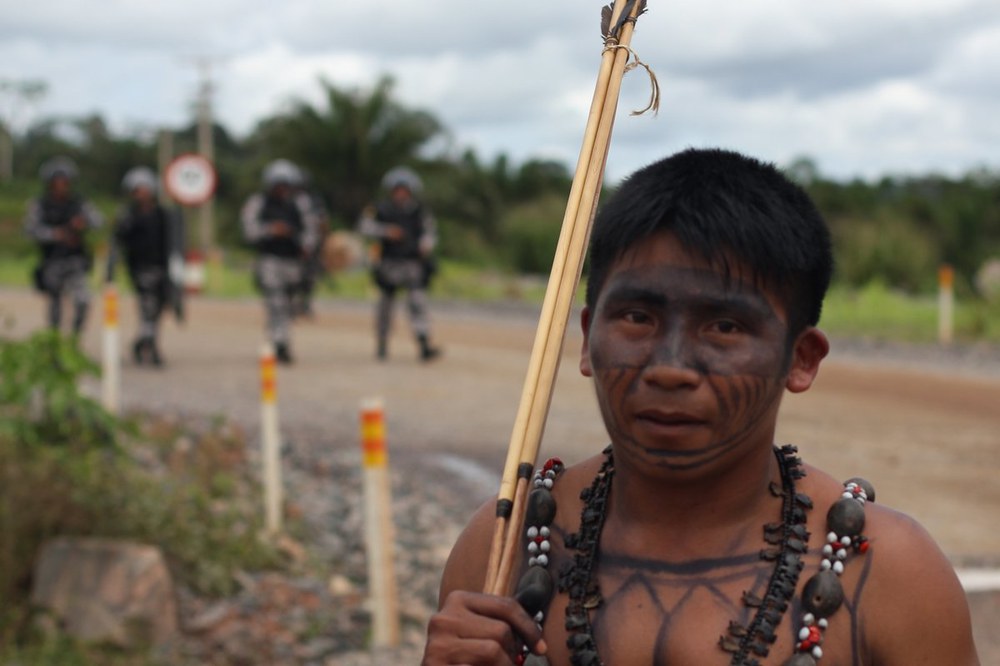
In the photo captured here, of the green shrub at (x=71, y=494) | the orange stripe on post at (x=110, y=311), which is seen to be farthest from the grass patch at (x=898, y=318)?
the green shrub at (x=71, y=494)

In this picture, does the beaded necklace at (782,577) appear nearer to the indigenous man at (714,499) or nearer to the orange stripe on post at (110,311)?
the indigenous man at (714,499)

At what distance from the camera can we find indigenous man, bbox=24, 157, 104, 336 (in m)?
15.8

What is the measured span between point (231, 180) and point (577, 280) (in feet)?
173

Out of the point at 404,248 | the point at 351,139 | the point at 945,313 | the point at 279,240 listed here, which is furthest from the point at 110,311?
the point at 351,139

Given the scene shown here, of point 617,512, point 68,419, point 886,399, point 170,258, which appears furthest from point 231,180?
point 617,512

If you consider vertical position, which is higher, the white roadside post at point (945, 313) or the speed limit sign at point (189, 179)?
the speed limit sign at point (189, 179)

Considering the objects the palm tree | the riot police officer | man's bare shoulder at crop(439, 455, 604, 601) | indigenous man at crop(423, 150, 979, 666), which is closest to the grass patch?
the riot police officer

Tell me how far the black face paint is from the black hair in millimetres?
39

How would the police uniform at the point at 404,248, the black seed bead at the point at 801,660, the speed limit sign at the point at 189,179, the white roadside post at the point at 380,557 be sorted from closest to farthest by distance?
the black seed bead at the point at 801,660
the white roadside post at the point at 380,557
the police uniform at the point at 404,248
the speed limit sign at the point at 189,179

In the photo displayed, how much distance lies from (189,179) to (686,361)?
23.0m

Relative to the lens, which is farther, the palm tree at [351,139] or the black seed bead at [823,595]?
the palm tree at [351,139]

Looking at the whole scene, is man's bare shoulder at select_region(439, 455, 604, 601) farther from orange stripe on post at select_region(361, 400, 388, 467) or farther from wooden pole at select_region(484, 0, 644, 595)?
orange stripe on post at select_region(361, 400, 388, 467)

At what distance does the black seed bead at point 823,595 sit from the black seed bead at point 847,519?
8cm

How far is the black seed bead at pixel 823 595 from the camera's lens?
2.04m
